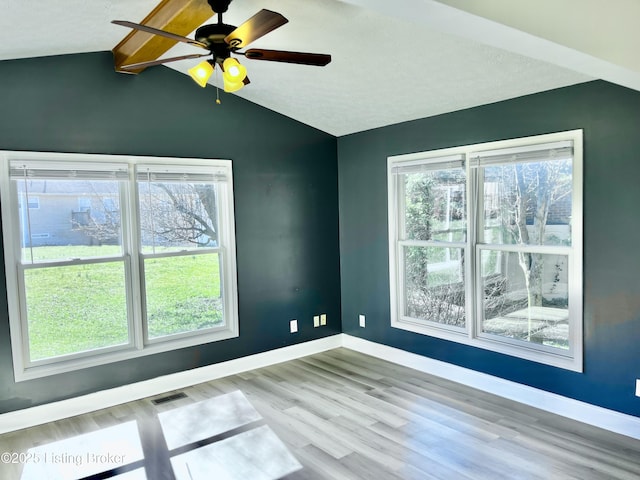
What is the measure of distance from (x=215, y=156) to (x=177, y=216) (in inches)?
26.0

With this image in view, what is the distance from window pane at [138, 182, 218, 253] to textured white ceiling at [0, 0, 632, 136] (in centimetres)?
104

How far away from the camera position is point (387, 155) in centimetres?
456

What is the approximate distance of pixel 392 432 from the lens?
317cm

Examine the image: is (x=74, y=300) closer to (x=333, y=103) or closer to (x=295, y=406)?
(x=295, y=406)

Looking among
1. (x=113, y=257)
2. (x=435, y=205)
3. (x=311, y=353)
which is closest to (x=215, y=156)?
(x=113, y=257)

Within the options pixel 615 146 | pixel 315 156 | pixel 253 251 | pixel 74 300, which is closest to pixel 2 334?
pixel 74 300

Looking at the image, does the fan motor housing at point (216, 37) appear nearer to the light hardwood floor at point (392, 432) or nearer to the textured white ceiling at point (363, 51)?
the textured white ceiling at point (363, 51)

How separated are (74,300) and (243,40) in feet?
8.26

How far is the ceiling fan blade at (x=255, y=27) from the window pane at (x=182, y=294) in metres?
2.25

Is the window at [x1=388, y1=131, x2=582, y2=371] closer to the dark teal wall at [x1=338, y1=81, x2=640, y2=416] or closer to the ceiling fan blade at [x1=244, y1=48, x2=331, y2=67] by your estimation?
the dark teal wall at [x1=338, y1=81, x2=640, y2=416]

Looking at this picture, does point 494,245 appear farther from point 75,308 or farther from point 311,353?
point 75,308

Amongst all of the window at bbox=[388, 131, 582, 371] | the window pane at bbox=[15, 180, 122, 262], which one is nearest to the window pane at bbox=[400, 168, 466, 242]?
the window at bbox=[388, 131, 582, 371]

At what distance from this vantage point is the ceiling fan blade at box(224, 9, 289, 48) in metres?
2.08

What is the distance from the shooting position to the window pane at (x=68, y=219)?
340 cm
